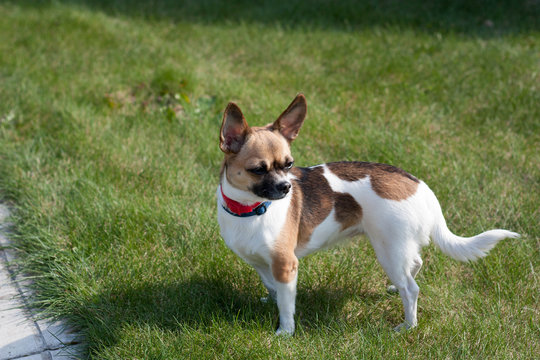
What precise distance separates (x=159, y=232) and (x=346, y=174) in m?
1.49

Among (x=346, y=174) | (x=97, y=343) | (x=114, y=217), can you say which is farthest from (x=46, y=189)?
(x=346, y=174)

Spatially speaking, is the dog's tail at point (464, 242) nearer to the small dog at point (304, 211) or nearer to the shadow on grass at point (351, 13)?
the small dog at point (304, 211)

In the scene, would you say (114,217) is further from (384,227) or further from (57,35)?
(57,35)

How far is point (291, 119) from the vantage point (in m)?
2.80

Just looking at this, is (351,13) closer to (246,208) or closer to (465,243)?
(465,243)

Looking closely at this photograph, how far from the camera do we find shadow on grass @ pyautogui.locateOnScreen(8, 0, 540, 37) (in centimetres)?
752

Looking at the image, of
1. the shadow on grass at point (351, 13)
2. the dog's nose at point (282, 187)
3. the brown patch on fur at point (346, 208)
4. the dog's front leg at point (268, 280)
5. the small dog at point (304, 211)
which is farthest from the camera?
the shadow on grass at point (351, 13)

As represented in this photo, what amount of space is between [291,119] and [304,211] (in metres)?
0.52

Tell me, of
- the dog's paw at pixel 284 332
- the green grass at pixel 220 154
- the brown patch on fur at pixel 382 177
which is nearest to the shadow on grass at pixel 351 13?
the green grass at pixel 220 154

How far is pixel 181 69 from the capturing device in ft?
20.1

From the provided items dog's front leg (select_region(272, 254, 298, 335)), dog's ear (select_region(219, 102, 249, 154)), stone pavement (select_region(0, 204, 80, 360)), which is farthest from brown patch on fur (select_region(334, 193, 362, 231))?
stone pavement (select_region(0, 204, 80, 360))

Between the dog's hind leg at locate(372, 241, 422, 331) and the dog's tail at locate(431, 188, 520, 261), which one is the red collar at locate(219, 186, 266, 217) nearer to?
the dog's hind leg at locate(372, 241, 422, 331)

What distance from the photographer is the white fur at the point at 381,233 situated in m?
2.72

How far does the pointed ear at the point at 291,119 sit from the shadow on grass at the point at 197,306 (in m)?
1.04
